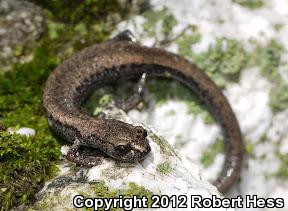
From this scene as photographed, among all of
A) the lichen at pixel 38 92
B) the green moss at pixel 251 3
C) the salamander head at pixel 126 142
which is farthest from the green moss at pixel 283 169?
the lichen at pixel 38 92

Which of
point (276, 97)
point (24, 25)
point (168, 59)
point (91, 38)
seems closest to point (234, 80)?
point (276, 97)

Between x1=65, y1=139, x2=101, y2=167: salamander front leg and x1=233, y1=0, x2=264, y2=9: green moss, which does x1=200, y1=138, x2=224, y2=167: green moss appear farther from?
x1=233, y1=0, x2=264, y2=9: green moss

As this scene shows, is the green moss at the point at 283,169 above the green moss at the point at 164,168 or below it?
below

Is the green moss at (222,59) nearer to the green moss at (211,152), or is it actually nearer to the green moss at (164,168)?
the green moss at (211,152)

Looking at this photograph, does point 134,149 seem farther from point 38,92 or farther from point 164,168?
point 38,92

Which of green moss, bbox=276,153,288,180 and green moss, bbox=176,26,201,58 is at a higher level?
green moss, bbox=176,26,201,58

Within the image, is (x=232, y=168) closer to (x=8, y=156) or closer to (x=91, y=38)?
(x=91, y=38)

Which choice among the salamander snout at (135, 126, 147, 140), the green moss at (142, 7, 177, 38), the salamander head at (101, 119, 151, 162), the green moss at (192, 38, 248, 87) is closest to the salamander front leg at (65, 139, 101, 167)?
the salamander head at (101, 119, 151, 162)
